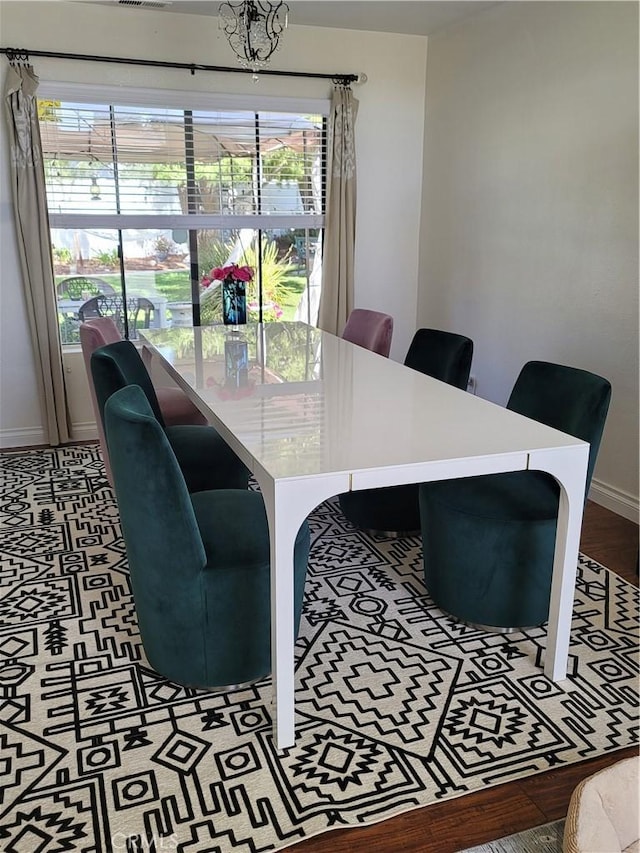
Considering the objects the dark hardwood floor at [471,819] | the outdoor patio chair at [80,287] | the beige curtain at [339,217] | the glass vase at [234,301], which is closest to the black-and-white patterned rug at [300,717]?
the dark hardwood floor at [471,819]

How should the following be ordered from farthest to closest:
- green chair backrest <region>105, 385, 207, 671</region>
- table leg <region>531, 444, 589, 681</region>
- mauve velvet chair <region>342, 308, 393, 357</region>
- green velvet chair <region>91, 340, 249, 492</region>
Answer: mauve velvet chair <region>342, 308, 393, 357</region> → green velvet chair <region>91, 340, 249, 492</region> → table leg <region>531, 444, 589, 681</region> → green chair backrest <region>105, 385, 207, 671</region>

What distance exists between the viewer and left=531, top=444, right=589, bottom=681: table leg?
2059 millimetres

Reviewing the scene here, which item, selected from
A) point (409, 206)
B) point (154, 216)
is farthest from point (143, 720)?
point (409, 206)

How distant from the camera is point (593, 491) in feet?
12.2

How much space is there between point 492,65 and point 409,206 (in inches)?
44.2

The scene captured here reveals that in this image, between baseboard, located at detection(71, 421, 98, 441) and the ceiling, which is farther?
baseboard, located at detection(71, 421, 98, 441)

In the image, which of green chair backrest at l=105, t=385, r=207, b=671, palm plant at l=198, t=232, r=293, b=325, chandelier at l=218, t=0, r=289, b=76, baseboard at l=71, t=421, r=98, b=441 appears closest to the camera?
green chair backrest at l=105, t=385, r=207, b=671

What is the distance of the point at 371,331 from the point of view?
156 inches

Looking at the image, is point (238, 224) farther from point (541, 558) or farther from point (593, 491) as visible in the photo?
point (541, 558)

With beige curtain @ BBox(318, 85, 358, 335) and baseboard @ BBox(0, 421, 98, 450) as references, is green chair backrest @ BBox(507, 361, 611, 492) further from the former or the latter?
baseboard @ BBox(0, 421, 98, 450)

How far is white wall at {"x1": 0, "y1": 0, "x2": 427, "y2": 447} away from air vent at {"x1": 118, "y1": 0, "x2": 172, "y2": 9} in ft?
0.41

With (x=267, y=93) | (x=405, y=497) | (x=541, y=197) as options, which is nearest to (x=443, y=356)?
(x=405, y=497)

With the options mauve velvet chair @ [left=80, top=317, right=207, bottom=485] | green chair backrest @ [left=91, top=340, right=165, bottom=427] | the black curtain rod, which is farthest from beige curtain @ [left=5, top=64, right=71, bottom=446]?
green chair backrest @ [left=91, top=340, right=165, bottom=427]

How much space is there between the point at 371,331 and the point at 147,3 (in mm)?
2254
